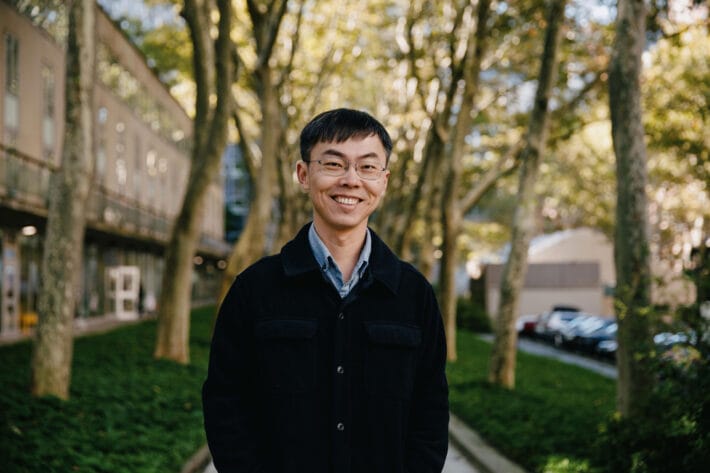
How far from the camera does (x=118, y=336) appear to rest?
2345cm

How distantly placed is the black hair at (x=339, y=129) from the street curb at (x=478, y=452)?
18.7 feet

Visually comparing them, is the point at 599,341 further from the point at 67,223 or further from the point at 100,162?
the point at 67,223

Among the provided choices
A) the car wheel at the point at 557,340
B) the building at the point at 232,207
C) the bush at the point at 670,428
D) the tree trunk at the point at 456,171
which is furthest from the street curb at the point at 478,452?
the building at the point at 232,207

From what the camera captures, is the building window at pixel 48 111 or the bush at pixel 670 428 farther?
the building window at pixel 48 111

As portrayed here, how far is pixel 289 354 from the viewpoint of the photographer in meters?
2.88

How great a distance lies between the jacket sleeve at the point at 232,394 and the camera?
9.48ft

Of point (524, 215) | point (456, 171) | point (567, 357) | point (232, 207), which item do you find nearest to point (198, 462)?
point (524, 215)

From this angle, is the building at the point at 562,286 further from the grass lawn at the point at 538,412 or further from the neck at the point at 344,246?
the neck at the point at 344,246

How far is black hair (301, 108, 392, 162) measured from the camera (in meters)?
2.96

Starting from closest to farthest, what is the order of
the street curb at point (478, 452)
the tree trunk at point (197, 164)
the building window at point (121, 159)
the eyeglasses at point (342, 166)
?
1. the eyeglasses at point (342, 166)
2. the street curb at point (478, 452)
3. the tree trunk at point (197, 164)
4. the building window at point (121, 159)

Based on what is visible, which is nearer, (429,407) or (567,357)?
(429,407)

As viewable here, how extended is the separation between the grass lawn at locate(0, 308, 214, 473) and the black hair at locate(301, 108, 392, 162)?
4.31 metres

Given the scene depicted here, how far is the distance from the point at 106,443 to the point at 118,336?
1632 cm

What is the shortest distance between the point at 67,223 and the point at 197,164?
17.5 ft
